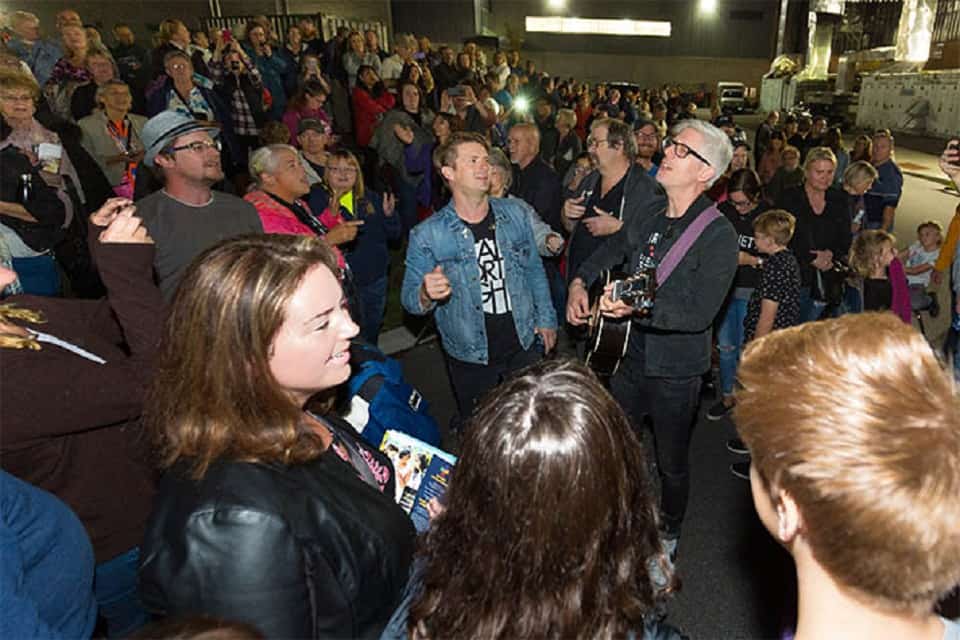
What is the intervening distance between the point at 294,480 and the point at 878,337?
1.21 m

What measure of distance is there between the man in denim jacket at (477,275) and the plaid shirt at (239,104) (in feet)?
17.5

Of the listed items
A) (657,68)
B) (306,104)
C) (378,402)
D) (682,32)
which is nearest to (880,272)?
(378,402)

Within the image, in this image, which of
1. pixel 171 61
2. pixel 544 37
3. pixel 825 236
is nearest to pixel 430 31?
pixel 544 37

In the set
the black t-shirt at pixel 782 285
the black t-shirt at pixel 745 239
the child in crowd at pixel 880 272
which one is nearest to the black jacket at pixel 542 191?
the black t-shirt at pixel 745 239

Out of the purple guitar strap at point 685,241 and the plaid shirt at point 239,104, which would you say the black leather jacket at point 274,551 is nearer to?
the purple guitar strap at point 685,241

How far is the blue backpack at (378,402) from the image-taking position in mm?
2617

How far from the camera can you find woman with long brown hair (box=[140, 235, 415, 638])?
1.19 m

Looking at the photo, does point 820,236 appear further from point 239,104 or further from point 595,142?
point 239,104

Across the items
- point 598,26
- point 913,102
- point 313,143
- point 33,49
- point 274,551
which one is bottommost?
point 274,551

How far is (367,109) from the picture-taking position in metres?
8.85

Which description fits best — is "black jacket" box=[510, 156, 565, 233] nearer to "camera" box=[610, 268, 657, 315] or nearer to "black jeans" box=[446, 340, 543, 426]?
"black jeans" box=[446, 340, 543, 426]

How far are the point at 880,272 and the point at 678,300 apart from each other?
2605mm

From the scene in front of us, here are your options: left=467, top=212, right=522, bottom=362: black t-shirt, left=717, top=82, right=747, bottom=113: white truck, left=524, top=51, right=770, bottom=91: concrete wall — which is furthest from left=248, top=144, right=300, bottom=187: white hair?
left=524, top=51, right=770, bottom=91: concrete wall

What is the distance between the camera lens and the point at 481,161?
→ 315cm
